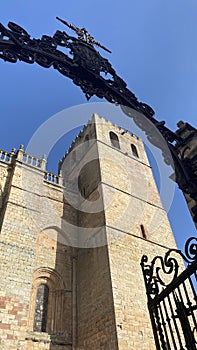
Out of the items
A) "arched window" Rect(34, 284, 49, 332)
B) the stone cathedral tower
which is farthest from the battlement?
"arched window" Rect(34, 284, 49, 332)

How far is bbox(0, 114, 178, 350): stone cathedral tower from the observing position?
24.8 feet

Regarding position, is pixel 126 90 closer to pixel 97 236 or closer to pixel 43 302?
pixel 97 236

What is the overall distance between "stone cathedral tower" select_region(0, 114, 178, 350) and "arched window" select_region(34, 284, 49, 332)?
33 mm

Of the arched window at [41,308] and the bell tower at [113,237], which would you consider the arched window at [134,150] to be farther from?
the arched window at [41,308]

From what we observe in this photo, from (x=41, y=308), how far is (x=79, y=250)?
2.93 meters

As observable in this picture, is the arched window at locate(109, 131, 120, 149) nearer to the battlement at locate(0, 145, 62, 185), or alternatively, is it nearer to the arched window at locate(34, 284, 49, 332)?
the battlement at locate(0, 145, 62, 185)

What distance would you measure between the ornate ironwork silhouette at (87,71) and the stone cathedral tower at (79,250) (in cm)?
623

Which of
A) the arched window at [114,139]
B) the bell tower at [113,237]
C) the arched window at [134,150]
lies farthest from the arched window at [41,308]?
the arched window at [134,150]

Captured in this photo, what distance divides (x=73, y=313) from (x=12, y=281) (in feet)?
9.55

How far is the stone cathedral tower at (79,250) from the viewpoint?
7.55 metres

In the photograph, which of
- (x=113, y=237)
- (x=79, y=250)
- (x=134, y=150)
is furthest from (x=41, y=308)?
(x=134, y=150)

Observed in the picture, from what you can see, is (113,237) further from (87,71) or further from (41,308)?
(87,71)

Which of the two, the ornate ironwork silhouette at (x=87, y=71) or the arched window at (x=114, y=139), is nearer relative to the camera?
the ornate ironwork silhouette at (x=87, y=71)

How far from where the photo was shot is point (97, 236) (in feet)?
33.2
